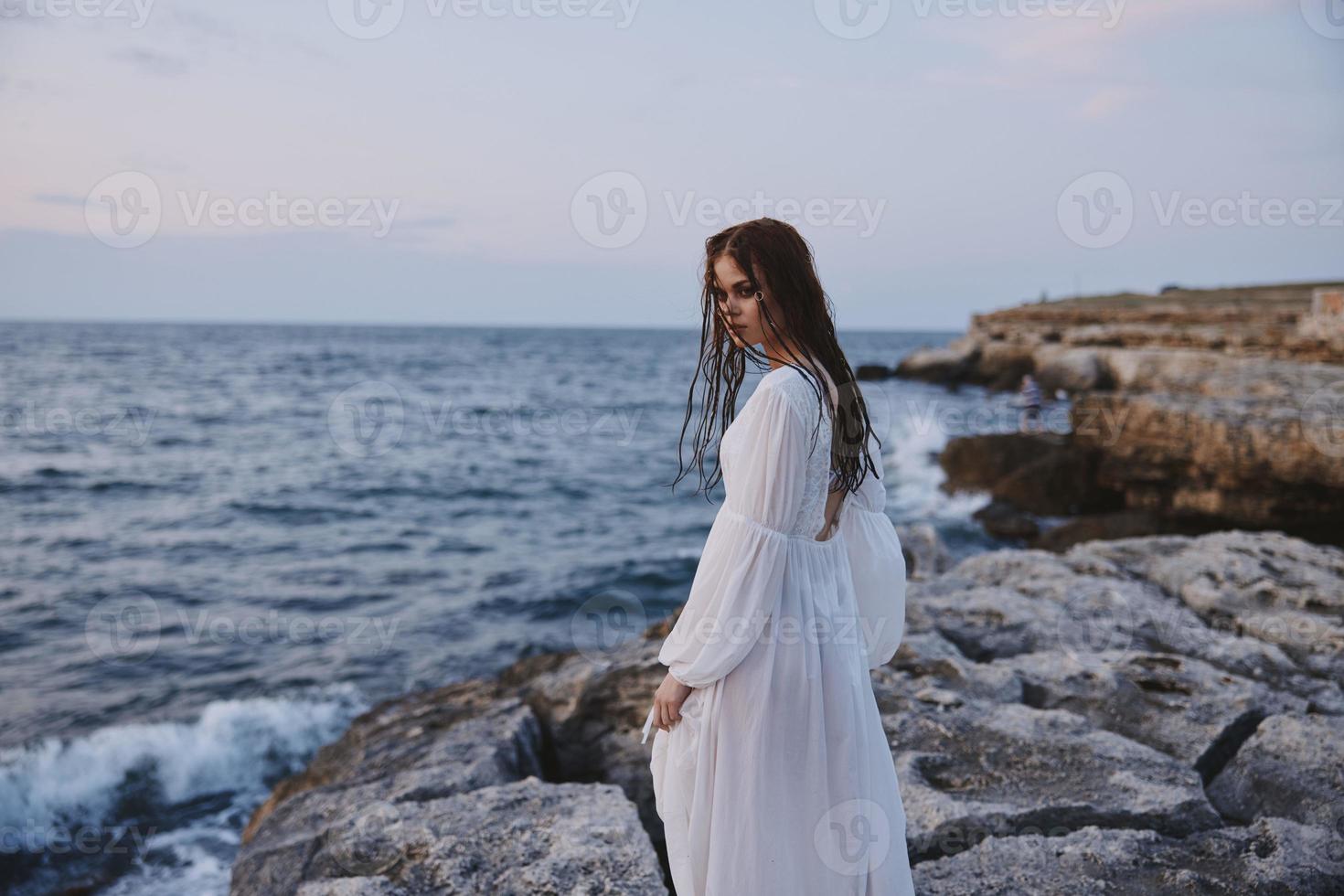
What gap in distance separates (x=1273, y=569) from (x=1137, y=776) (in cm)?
348

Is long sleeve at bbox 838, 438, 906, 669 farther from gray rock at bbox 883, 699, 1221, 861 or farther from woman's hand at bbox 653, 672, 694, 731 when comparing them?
gray rock at bbox 883, 699, 1221, 861

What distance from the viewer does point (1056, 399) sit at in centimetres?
2506

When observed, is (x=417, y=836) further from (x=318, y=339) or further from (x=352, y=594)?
(x=318, y=339)

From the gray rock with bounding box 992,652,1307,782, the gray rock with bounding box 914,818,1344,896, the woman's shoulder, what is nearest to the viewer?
the woman's shoulder

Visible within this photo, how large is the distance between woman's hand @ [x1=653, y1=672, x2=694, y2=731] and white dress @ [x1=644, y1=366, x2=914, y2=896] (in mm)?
23

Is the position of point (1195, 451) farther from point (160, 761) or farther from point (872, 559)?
point (160, 761)

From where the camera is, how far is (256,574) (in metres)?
12.3

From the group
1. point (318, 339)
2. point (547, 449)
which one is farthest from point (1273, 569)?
point (318, 339)

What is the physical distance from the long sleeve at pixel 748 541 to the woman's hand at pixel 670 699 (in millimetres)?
81

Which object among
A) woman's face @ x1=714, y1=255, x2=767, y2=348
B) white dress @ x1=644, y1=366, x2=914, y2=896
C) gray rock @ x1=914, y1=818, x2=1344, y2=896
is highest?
woman's face @ x1=714, y1=255, x2=767, y2=348

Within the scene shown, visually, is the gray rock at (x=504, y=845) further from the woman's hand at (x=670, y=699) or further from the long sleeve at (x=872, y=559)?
the long sleeve at (x=872, y=559)

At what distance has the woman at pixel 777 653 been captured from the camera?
7.49 feet

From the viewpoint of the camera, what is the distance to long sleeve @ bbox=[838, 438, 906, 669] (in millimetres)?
2627

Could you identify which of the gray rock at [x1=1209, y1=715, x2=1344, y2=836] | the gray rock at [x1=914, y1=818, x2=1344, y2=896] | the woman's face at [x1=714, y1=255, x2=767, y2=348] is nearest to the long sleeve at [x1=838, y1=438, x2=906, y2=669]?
the woman's face at [x1=714, y1=255, x2=767, y2=348]
